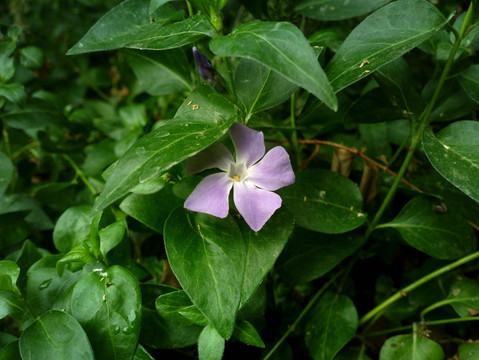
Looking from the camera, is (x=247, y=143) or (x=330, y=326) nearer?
(x=247, y=143)

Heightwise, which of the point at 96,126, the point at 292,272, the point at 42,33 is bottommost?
the point at 292,272

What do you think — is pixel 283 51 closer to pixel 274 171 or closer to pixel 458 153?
pixel 274 171

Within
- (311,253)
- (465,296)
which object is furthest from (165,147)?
(465,296)

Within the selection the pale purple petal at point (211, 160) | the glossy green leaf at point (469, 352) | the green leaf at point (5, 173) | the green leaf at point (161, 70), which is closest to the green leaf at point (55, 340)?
the pale purple petal at point (211, 160)

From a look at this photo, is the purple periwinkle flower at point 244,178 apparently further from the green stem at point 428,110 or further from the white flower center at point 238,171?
the green stem at point 428,110

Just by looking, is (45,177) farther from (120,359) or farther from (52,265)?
(120,359)

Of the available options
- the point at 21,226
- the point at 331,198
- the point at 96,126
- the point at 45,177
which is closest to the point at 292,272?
the point at 331,198

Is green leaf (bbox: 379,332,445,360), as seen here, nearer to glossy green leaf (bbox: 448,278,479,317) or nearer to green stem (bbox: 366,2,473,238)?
glossy green leaf (bbox: 448,278,479,317)
